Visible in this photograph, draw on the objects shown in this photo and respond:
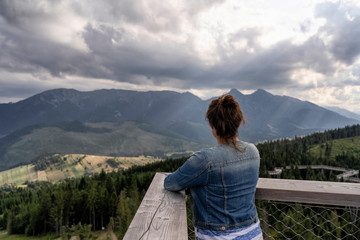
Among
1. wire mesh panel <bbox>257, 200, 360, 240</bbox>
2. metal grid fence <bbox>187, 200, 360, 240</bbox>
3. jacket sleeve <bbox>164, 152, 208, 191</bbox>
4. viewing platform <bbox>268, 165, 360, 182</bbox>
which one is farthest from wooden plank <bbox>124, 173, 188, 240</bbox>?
viewing platform <bbox>268, 165, 360, 182</bbox>

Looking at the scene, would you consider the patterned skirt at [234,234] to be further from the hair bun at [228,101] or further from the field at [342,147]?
the field at [342,147]

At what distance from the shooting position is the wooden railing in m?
2.20

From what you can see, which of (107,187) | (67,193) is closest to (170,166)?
(107,187)

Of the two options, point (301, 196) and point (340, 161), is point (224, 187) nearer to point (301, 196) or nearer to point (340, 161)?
point (301, 196)

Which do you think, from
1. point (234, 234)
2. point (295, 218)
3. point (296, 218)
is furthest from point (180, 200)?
point (296, 218)

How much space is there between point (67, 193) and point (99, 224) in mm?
12466

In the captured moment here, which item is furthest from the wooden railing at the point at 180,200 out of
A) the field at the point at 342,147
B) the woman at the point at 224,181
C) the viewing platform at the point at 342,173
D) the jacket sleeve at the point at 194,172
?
the field at the point at 342,147

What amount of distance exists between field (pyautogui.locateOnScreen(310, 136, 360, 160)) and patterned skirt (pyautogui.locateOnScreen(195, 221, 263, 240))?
127 meters

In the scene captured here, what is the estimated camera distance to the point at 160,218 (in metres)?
2.40

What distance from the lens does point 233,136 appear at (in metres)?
2.54

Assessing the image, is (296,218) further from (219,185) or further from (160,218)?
(160,218)

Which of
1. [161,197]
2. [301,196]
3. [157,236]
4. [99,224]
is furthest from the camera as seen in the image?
[99,224]

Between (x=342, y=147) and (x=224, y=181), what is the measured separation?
145464mm

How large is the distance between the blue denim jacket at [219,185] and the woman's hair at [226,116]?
15 centimetres
